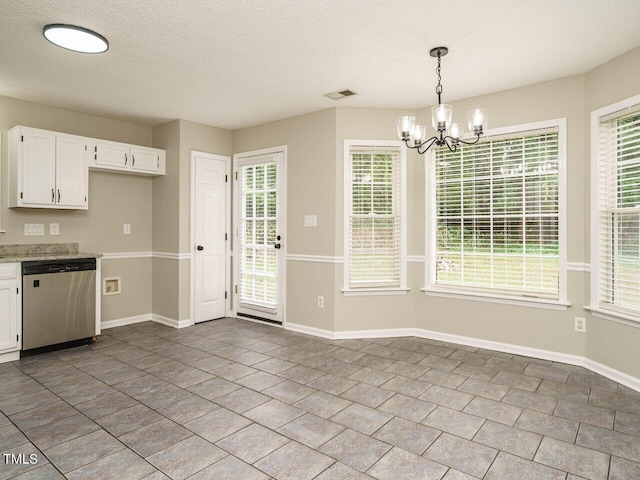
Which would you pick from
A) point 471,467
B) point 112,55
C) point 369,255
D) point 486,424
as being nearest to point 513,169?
point 369,255

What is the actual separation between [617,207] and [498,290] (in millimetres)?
1234

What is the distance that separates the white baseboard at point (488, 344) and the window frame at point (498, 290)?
0.43 metres

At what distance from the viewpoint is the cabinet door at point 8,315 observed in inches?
138

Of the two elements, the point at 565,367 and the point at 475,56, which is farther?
the point at 565,367

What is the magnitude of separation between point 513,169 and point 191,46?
3.08 m

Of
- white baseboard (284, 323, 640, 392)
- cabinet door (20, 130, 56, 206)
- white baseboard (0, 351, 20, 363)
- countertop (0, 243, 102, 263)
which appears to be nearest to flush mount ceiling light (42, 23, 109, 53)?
cabinet door (20, 130, 56, 206)

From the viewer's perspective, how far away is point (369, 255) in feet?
14.5

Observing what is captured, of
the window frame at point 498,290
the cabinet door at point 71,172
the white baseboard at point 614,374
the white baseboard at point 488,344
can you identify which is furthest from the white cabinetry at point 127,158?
the white baseboard at point 614,374

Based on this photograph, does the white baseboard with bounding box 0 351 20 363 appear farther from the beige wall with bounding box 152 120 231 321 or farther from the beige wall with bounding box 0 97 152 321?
the beige wall with bounding box 152 120 231 321

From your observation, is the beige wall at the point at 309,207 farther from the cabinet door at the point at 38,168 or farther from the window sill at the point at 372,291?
the cabinet door at the point at 38,168

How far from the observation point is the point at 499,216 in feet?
12.7

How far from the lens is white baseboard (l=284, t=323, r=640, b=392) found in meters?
3.15

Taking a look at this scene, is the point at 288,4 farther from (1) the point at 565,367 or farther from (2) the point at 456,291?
(1) the point at 565,367

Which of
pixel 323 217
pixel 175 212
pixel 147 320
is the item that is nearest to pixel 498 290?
pixel 323 217
